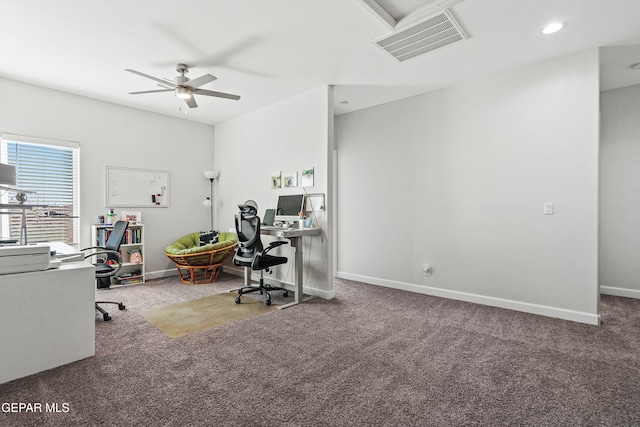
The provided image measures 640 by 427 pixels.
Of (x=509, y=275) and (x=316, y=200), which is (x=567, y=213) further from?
(x=316, y=200)

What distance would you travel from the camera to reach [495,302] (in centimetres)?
366

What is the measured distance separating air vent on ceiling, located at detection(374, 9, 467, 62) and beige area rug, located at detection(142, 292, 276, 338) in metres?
3.08

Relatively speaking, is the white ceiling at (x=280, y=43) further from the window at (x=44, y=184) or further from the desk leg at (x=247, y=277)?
the desk leg at (x=247, y=277)

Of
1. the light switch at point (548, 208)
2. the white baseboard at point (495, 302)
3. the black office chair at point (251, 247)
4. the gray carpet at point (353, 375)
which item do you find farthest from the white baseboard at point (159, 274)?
the light switch at point (548, 208)

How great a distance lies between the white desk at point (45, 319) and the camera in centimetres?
203

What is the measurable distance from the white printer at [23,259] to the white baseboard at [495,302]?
12.8 ft

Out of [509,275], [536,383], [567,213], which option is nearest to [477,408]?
[536,383]

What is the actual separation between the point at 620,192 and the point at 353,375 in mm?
4457

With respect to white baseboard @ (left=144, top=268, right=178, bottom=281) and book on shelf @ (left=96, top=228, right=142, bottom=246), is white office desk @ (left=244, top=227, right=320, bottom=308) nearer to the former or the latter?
book on shelf @ (left=96, top=228, right=142, bottom=246)

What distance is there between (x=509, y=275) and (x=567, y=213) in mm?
899

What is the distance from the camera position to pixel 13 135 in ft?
12.7

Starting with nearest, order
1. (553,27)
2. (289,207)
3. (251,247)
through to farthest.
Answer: (553,27)
(251,247)
(289,207)

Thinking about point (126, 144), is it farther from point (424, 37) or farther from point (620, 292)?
point (620, 292)

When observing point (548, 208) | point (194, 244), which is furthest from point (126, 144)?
point (548, 208)
